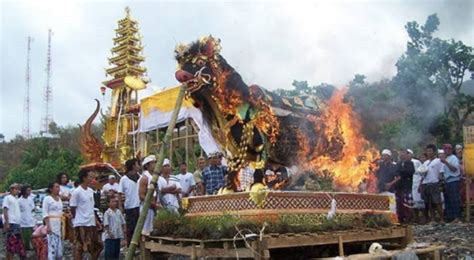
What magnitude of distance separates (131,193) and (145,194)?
0.79 m

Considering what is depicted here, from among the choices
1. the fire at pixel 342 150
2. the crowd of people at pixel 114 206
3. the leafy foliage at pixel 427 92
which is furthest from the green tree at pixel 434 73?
the crowd of people at pixel 114 206

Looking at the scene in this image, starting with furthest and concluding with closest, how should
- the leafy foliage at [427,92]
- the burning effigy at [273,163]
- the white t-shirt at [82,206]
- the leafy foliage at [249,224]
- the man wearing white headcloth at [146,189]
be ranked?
the leafy foliage at [427,92], the white t-shirt at [82,206], the man wearing white headcloth at [146,189], the burning effigy at [273,163], the leafy foliage at [249,224]

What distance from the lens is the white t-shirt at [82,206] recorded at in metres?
8.63

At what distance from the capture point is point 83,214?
8.66m

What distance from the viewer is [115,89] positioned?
2825cm

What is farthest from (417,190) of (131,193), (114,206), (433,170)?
(114,206)

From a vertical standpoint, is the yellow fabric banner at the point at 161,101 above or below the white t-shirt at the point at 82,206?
above

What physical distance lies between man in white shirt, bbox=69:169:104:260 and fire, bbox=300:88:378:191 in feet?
11.4

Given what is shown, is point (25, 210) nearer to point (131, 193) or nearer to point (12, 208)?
point (12, 208)

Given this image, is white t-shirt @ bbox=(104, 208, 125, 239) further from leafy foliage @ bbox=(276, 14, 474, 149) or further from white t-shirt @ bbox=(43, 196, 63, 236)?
leafy foliage @ bbox=(276, 14, 474, 149)

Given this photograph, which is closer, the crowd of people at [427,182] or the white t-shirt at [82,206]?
the white t-shirt at [82,206]

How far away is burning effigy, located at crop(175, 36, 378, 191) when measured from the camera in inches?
295

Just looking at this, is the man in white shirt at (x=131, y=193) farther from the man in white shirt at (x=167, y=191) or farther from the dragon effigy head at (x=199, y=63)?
the dragon effigy head at (x=199, y=63)

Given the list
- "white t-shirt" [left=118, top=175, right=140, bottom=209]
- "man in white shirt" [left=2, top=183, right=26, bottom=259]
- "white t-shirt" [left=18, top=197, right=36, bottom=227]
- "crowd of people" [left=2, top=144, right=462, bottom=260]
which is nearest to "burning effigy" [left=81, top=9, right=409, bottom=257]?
"crowd of people" [left=2, top=144, right=462, bottom=260]
